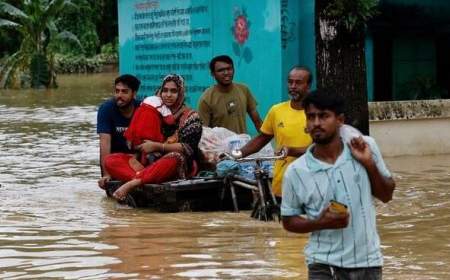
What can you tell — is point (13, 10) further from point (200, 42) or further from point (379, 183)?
point (379, 183)

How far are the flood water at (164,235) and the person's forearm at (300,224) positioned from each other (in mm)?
2334

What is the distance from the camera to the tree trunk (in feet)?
33.3

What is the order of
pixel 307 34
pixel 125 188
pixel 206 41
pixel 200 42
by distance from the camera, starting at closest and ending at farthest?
pixel 125 188 → pixel 307 34 → pixel 206 41 → pixel 200 42

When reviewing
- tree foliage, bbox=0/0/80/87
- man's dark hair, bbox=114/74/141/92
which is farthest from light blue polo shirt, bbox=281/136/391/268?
tree foliage, bbox=0/0/80/87

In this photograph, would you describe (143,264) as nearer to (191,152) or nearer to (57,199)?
(191,152)

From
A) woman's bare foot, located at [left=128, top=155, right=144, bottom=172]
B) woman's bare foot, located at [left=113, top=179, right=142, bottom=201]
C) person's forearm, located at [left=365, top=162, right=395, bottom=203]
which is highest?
person's forearm, located at [left=365, top=162, right=395, bottom=203]

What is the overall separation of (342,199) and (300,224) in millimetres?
228

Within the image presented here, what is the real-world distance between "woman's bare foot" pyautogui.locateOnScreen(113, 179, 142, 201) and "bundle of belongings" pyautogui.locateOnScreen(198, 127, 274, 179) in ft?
2.72

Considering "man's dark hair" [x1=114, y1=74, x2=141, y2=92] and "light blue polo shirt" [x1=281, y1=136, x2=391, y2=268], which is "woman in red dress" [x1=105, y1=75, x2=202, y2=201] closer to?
"man's dark hair" [x1=114, y1=74, x2=141, y2=92]

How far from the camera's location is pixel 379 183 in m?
4.54

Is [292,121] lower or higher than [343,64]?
lower

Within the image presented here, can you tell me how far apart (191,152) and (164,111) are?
19.9 inches

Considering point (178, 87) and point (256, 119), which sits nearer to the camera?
point (178, 87)

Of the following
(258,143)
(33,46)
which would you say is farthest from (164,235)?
(33,46)
